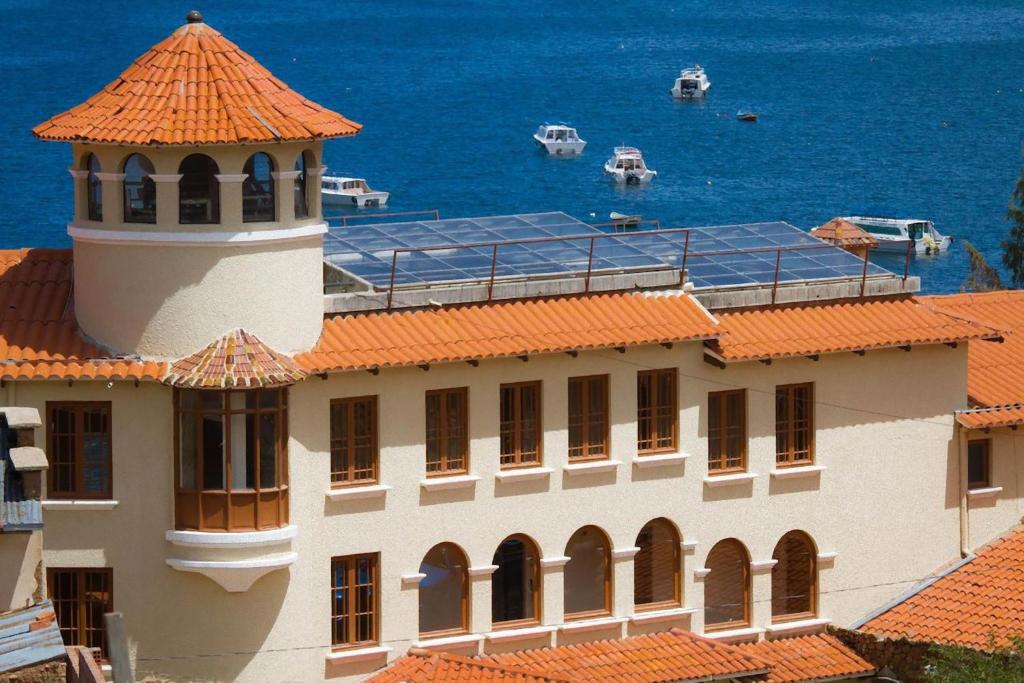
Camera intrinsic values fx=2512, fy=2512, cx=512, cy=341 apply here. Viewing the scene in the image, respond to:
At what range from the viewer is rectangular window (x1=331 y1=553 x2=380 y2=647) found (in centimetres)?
4884

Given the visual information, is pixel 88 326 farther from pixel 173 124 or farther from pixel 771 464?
pixel 771 464

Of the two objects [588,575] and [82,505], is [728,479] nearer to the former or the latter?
[588,575]

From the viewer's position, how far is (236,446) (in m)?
46.8

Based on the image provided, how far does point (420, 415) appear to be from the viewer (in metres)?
49.1

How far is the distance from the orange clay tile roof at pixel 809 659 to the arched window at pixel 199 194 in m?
14.7

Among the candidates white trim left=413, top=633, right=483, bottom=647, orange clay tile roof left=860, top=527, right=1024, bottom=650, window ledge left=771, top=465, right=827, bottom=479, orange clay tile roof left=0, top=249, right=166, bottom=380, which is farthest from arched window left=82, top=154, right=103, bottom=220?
orange clay tile roof left=860, top=527, right=1024, bottom=650

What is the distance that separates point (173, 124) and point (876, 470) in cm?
1737

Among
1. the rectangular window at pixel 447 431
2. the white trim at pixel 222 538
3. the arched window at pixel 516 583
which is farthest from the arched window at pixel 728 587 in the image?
the white trim at pixel 222 538

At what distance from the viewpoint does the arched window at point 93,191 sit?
47375 millimetres

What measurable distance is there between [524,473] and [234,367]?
6.90 metres

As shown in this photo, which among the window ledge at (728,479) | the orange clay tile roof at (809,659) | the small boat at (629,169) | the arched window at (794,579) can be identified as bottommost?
the orange clay tile roof at (809,659)

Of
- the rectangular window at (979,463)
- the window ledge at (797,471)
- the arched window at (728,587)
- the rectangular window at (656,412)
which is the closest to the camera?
the rectangular window at (656,412)

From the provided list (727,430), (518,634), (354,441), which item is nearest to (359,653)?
(518,634)

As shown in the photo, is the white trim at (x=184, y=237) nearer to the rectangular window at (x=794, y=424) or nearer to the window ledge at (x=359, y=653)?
the window ledge at (x=359, y=653)
